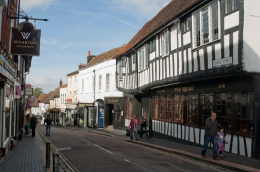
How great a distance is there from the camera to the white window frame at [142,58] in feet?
60.7

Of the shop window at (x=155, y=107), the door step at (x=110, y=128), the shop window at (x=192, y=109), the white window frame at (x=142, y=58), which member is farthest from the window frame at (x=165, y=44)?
the door step at (x=110, y=128)

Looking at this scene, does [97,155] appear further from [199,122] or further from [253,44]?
[253,44]

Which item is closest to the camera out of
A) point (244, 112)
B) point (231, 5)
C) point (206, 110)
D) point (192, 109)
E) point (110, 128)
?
point (244, 112)

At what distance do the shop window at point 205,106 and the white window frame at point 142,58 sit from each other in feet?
21.7

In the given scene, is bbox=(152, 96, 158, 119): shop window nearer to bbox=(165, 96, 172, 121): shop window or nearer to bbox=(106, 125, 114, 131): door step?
bbox=(165, 96, 172, 121): shop window

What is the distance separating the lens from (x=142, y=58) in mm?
19281

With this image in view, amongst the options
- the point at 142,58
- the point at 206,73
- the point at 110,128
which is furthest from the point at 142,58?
the point at 110,128

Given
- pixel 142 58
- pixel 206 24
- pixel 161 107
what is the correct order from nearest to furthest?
pixel 206 24 → pixel 161 107 → pixel 142 58

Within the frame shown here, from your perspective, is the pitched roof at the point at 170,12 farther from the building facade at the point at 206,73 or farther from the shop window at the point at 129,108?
the shop window at the point at 129,108

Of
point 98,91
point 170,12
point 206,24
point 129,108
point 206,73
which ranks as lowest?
point 129,108

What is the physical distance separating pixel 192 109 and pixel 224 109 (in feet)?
7.81

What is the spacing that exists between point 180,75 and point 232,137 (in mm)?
4186

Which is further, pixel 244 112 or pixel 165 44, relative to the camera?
pixel 165 44

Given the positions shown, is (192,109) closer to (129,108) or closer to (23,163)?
(23,163)
